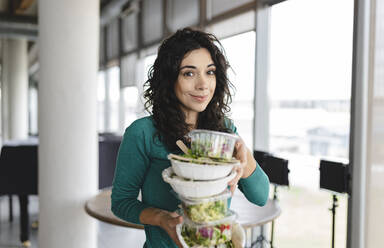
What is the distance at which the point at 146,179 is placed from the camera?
45.1 inches

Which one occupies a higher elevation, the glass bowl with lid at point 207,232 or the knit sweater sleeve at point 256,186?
the knit sweater sleeve at point 256,186

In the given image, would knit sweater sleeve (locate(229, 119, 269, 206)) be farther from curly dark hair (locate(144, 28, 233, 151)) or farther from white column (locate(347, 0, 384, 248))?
white column (locate(347, 0, 384, 248))

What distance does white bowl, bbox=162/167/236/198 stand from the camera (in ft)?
2.90

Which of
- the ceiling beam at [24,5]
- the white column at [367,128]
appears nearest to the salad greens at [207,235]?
the white column at [367,128]

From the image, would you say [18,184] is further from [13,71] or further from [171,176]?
[13,71]

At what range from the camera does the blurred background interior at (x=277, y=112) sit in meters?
2.35

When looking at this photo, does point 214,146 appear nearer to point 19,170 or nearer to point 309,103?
point 309,103

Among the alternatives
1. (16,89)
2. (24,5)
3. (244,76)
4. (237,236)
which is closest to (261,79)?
(244,76)

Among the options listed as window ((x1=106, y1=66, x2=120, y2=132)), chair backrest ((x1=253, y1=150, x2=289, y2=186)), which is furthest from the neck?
window ((x1=106, y1=66, x2=120, y2=132))

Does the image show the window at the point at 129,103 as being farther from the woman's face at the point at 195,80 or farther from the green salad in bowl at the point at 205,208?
the green salad in bowl at the point at 205,208

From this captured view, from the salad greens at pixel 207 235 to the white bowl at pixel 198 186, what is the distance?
0.30 ft

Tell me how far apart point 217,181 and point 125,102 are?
683 cm

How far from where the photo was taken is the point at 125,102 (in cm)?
754

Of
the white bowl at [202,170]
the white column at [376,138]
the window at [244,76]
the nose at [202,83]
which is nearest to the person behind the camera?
the white bowl at [202,170]
